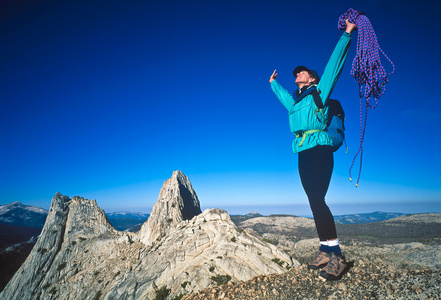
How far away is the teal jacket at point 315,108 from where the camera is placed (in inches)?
148

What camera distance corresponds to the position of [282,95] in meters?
5.23

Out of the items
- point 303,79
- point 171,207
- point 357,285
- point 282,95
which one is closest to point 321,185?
point 357,285

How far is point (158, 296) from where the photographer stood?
11859 mm

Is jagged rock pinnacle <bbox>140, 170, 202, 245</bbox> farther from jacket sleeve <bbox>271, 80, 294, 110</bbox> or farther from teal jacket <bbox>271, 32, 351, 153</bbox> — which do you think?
teal jacket <bbox>271, 32, 351, 153</bbox>

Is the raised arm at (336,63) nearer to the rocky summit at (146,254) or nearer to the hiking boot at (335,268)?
the hiking boot at (335,268)

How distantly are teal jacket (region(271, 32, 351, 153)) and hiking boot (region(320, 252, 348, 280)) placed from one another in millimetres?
2504

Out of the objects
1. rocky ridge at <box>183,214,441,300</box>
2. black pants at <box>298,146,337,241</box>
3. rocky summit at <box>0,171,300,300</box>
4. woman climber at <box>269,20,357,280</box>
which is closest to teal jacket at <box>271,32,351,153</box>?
woman climber at <box>269,20,357,280</box>

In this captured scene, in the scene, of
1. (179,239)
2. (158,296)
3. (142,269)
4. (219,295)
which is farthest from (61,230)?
(219,295)

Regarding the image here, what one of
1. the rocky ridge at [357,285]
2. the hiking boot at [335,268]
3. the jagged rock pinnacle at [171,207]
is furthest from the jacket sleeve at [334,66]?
the jagged rock pinnacle at [171,207]

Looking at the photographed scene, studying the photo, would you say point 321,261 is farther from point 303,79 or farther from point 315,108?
point 303,79

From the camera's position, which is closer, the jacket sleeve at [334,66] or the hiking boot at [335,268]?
the jacket sleeve at [334,66]

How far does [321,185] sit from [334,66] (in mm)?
2497

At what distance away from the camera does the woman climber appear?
3.82 metres

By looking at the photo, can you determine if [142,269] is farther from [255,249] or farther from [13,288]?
[13,288]
